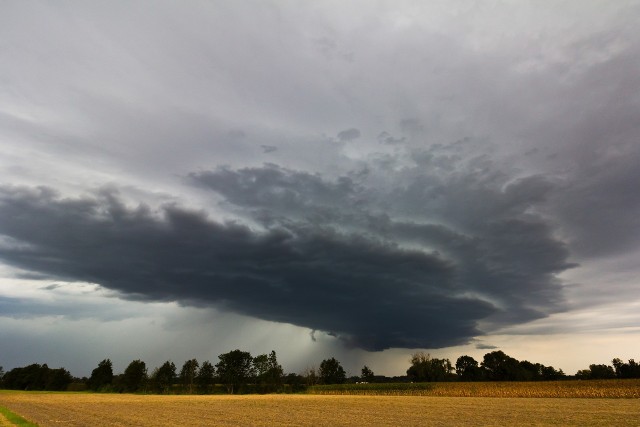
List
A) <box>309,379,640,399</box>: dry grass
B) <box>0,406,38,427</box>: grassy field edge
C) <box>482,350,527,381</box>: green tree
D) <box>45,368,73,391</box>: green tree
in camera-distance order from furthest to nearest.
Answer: <box>45,368,73,391</box>: green tree → <box>482,350,527,381</box>: green tree → <box>309,379,640,399</box>: dry grass → <box>0,406,38,427</box>: grassy field edge

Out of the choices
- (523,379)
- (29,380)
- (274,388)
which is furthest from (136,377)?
(523,379)

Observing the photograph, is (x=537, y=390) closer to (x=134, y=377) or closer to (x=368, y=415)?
(x=368, y=415)

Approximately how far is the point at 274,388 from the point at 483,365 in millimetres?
101216

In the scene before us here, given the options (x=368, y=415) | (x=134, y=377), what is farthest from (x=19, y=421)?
(x=134, y=377)

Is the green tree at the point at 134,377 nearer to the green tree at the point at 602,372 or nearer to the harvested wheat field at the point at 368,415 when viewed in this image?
the harvested wheat field at the point at 368,415

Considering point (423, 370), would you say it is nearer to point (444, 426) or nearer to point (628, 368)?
point (628, 368)

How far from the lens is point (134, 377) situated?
192250 millimetres

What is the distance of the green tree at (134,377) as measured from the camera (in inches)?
7470

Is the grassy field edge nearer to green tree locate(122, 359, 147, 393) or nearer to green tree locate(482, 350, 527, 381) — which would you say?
green tree locate(122, 359, 147, 393)

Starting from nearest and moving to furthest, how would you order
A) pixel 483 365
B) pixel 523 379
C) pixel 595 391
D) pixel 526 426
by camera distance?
pixel 526 426, pixel 595 391, pixel 523 379, pixel 483 365

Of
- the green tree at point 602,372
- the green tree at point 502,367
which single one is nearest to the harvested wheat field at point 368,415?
the green tree at point 602,372

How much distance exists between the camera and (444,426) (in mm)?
31031

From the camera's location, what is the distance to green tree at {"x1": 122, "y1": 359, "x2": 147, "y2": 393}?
190 meters

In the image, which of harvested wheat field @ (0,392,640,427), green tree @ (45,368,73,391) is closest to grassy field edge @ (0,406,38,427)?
harvested wheat field @ (0,392,640,427)
